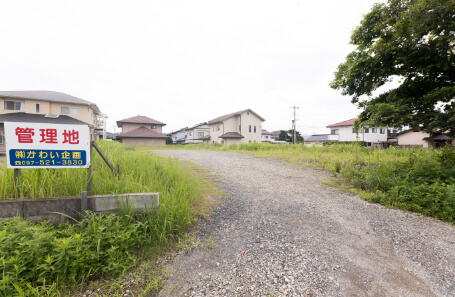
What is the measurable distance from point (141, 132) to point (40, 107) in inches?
471

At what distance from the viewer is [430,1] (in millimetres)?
3986

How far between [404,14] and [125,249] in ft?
24.2

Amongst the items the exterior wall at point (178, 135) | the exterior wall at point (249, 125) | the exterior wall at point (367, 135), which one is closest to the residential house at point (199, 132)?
the exterior wall at point (178, 135)

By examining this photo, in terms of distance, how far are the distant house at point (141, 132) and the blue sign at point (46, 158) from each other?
27016 millimetres

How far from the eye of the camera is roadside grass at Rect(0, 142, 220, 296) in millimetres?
1623

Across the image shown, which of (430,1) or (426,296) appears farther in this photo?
(430,1)

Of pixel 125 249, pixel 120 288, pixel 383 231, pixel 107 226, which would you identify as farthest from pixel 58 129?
pixel 383 231

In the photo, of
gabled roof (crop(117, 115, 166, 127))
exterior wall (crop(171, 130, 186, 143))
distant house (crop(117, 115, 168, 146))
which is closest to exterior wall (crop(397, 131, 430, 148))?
distant house (crop(117, 115, 168, 146))

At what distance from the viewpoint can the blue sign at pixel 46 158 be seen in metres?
2.19

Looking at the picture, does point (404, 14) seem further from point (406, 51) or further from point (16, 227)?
point (16, 227)

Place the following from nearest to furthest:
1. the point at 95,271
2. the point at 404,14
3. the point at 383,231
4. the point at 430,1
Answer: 1. the point at 95,271
2. the point at 383,231
3. the point at 430,1
4. the point at 404,14

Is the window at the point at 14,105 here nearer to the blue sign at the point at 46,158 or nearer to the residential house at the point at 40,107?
the residential house at the point at 40,107

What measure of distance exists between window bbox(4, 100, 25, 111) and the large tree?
1015 inches

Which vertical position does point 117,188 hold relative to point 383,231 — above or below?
above
